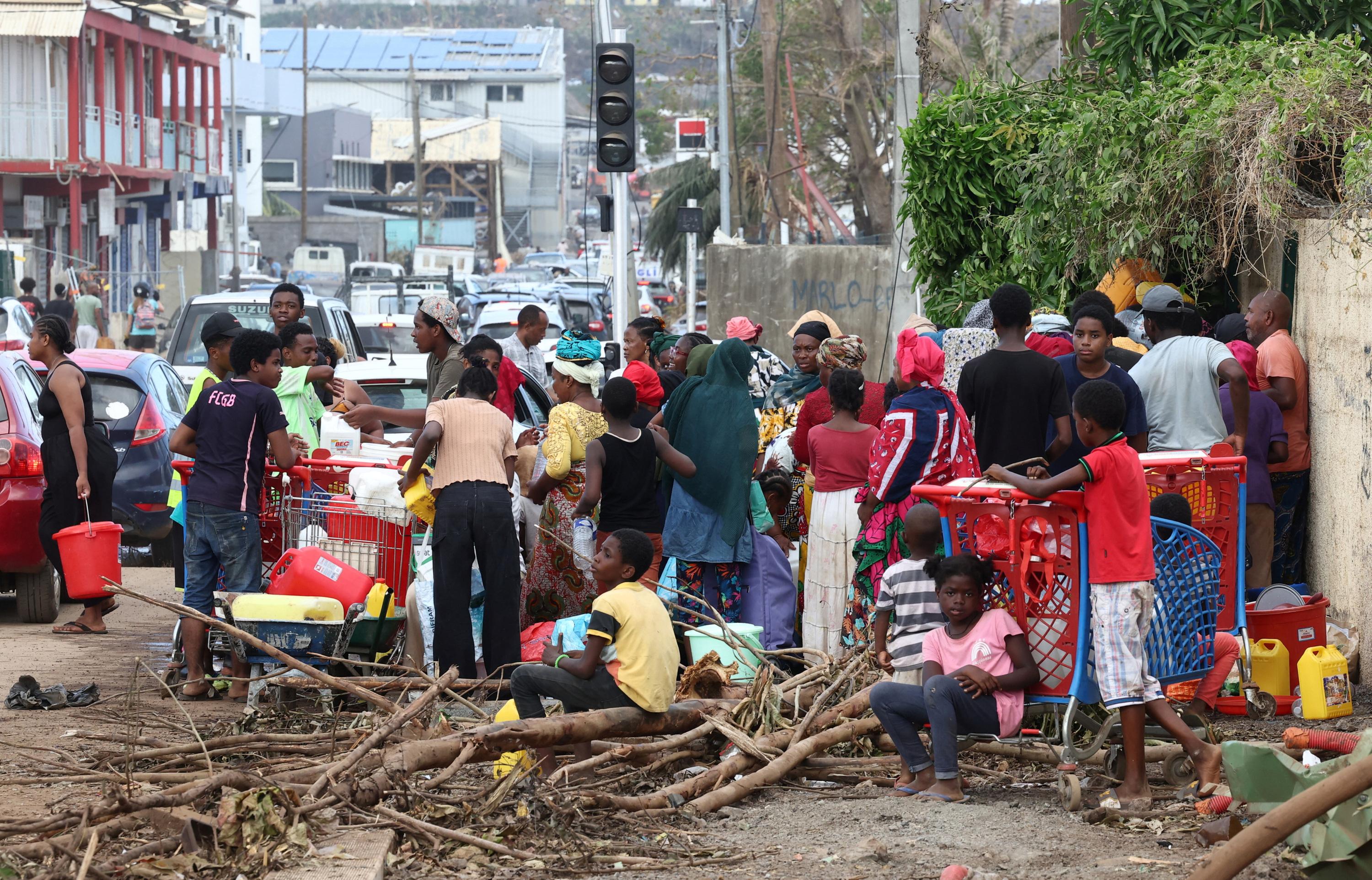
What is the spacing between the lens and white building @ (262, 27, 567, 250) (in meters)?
94.5

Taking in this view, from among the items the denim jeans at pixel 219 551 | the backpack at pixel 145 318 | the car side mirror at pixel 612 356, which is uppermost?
the backpack at pixel 145 318

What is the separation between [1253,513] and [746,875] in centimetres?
425

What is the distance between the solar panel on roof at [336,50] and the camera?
327 feet

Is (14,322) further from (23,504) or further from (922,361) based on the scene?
(922,361)

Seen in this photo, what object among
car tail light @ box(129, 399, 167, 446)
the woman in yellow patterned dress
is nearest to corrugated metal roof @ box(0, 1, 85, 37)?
car tail light @ box(129, 399, 167, 446)

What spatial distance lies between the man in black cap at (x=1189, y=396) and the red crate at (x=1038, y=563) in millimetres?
2453

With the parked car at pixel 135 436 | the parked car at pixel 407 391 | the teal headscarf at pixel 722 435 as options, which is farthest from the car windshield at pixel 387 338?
the teal headscarf at pixel 722 435

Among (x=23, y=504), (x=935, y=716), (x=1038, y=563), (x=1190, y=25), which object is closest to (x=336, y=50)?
(x=1190, y=25)

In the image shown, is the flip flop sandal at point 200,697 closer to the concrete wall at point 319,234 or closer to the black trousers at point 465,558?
the black trousers at point 465,558

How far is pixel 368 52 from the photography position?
101 meters

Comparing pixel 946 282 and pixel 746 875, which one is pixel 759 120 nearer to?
pixel 946 282

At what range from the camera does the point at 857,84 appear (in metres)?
34.6

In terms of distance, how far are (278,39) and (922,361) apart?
106 metres

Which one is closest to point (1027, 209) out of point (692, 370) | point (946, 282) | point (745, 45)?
point (946, 282)
